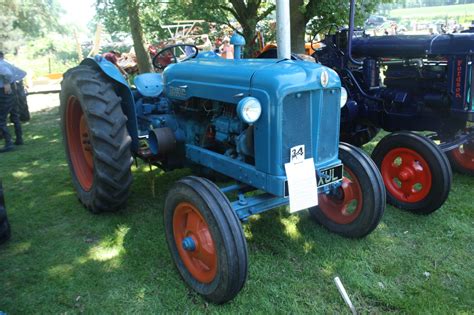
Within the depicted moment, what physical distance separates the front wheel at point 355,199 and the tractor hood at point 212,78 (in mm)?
957

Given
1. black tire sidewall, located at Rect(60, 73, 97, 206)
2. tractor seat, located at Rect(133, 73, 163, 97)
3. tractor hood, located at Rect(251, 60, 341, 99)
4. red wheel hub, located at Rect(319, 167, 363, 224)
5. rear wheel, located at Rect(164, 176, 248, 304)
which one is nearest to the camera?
rear wheel, located at Rect(164, 176, 248, 304)

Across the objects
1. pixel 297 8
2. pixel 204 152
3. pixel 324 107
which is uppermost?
pixel 297 8

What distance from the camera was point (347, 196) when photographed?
309cm

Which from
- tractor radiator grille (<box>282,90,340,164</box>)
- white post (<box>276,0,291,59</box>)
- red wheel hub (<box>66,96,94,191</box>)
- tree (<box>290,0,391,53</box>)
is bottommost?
red wheel hub (<box>66,96,94,191</box>)

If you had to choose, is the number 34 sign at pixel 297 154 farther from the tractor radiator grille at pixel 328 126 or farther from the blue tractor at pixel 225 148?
the tractor radiator grille at pixel 328 126

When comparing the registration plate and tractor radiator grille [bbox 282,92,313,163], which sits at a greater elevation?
tractor radiator grille [bbox 282,92,313,163]

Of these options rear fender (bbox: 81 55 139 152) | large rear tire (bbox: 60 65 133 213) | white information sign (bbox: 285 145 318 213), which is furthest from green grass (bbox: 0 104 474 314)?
rear fender (bbox: 81 55 139 152)

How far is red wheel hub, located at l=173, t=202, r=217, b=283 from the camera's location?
8.20 ft

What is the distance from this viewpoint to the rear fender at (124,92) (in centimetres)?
339

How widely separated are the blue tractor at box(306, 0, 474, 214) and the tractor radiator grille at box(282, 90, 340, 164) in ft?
4.11

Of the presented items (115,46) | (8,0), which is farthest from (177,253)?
(115,46)

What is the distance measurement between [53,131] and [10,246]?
4.55 meters

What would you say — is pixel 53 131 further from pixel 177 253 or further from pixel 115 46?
pixel 115 46

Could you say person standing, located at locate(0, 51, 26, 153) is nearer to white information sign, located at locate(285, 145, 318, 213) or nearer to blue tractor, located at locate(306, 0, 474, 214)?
blue tractor, located at locate(306, 0, 474, 214)
